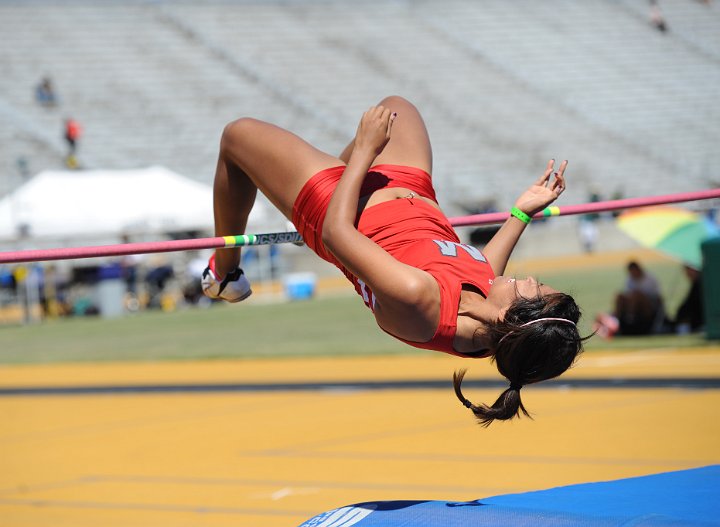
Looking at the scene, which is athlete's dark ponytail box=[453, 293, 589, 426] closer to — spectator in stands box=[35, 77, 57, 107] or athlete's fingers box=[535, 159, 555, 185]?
Answer: athlete's fingers box=[535, 159, 555, 185]

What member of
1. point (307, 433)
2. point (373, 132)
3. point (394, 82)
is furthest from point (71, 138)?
point (373, 132)

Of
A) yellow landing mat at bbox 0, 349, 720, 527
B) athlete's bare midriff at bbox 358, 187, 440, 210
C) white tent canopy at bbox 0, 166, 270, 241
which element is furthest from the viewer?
white tent canopy at bbox 0, 166, 270, 241

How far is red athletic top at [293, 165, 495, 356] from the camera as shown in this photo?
3396mm

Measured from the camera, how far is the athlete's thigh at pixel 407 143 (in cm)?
400

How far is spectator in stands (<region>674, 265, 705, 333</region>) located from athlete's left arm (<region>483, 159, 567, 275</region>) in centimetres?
650

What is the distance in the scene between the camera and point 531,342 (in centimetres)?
334

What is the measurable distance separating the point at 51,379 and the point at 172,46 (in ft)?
66.3

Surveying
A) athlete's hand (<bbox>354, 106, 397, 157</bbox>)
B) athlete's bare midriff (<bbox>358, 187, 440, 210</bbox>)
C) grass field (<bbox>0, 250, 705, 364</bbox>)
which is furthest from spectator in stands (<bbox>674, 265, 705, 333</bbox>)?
athlete's hand (<bbox>354, 106, 397, 157</bbox>)

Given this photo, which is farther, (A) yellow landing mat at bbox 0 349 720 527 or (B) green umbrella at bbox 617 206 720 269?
(B) green umbrella at bbox 617 206 720 269

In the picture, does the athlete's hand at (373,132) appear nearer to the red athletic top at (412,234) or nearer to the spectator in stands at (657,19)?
the red athletic top at (412,234)

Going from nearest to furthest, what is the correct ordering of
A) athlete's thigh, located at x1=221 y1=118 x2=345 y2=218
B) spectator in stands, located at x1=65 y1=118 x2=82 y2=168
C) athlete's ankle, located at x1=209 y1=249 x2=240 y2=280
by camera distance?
1. athlete's thigh, located at x1=221 y1=118 x2=345 y2=218
2. athlete's ankle, located at x1=209 y1=249 x2=240 y2=280
3. spectator in stands, located at x1=65 y1=118 x2=82 y2=168

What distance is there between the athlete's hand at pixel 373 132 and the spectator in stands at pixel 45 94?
23.3 meters

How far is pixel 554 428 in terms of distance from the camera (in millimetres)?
6105

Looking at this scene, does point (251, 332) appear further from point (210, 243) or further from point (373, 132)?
point (373, 132)
